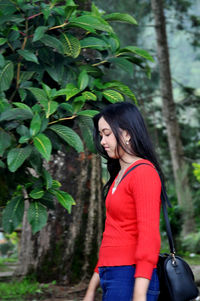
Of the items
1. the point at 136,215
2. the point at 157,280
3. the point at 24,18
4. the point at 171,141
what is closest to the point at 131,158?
the point at 136,215

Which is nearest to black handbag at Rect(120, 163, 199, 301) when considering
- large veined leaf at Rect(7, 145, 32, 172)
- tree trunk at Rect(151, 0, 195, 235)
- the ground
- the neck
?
the neck

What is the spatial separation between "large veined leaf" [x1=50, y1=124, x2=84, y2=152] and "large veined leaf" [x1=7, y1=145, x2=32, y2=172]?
0.25m

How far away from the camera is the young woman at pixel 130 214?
196 cm

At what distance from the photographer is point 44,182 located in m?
2.79

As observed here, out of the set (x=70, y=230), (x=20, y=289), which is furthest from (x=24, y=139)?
(x=20, y=289)

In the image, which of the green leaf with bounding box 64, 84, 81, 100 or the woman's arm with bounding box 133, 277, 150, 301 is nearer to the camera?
the woman's arm with bounding box 133, 277, 150, 301

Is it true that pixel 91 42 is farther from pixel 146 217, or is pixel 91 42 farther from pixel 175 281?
pixel 175 281

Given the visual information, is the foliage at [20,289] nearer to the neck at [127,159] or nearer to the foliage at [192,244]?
the neck at [127,159]

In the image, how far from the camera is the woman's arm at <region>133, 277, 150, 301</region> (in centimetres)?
189

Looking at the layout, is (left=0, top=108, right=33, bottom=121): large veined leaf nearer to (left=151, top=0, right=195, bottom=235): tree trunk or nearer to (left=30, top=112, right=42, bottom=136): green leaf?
(left=30, top=112, right=42, bottom=136): green leaf

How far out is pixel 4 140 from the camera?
2674mm

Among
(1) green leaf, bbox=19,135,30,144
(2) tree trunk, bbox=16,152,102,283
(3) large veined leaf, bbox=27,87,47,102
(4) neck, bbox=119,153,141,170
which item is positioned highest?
(3) large veined leaf, bbox=27,87,47,102

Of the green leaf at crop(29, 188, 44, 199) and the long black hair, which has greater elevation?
the long black hair

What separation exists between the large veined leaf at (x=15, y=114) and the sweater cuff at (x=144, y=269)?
1.12 m
